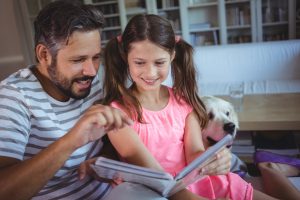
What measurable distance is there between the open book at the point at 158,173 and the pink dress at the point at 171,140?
0.21 m

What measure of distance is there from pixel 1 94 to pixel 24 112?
84 mm

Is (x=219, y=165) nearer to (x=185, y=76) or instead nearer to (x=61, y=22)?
(x=185, y=76)

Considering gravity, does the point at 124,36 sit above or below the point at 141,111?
above

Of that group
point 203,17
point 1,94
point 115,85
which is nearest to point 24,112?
point 1,94

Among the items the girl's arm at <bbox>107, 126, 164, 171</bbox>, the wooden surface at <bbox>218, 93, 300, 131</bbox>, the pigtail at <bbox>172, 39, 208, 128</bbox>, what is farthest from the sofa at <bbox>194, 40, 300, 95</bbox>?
the girl's arm at <bbox>107, 126, 164, 171</bbox>

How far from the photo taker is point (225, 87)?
304cm

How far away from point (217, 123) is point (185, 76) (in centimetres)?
40

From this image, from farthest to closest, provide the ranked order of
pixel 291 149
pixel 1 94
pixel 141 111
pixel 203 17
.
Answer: pixel 203 17, pixel 291 149, pixel 141 111, pixel 1 94

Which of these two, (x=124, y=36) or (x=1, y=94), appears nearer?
(x=1, y=94)

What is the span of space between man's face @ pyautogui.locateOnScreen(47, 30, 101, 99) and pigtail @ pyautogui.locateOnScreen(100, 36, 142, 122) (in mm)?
128

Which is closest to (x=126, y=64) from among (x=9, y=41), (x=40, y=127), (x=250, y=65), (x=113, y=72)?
(x=113, y=72)

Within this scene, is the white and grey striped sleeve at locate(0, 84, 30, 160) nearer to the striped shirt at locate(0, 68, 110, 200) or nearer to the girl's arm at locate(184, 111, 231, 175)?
the striped shirt at locate(0, 68, 110, 200)

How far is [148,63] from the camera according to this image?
119 centimetres

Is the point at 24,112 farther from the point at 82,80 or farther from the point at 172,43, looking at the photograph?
the point at 172,43
